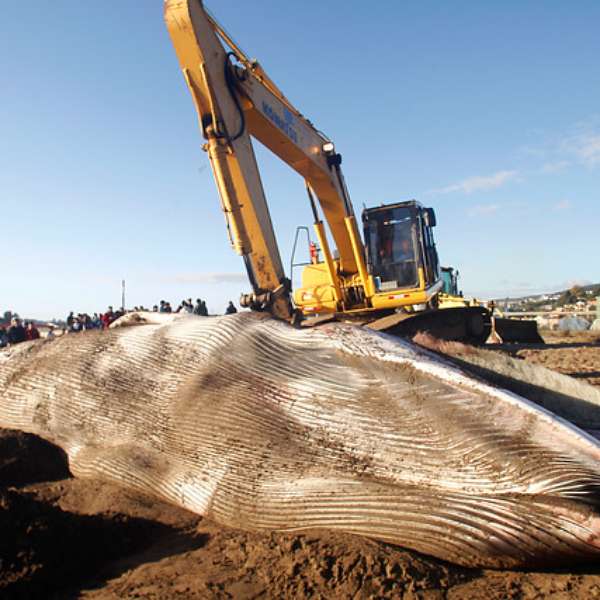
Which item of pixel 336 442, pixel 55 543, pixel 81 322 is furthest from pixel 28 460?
pixel 81 322

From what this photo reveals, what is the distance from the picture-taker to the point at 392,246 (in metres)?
11.3

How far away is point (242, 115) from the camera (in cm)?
809

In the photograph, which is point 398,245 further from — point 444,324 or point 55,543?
point 55,543

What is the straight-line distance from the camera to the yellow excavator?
7.53m

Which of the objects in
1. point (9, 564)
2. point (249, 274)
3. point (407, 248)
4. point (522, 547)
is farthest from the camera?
point (407, 248)

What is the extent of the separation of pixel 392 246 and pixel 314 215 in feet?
6.32

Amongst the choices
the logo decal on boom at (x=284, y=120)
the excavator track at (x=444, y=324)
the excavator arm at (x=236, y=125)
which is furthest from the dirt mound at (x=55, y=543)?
the logo decal on boom at (x=284, y=120)

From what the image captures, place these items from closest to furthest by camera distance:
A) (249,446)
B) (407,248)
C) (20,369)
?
1. (249,446)
2. (20,369)
3. (407,248)

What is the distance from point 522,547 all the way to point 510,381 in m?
0.93

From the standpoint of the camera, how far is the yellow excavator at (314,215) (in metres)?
7.53

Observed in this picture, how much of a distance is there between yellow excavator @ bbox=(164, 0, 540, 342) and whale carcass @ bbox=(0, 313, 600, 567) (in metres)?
4.23

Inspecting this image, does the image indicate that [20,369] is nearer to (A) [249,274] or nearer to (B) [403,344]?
(B) [403,344]

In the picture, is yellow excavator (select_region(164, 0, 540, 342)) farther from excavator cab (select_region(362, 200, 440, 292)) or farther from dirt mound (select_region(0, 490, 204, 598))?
dirt mound (select_region(0, 490, 204, 598))

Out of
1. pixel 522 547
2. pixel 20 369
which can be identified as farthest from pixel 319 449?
pixel 20 369
